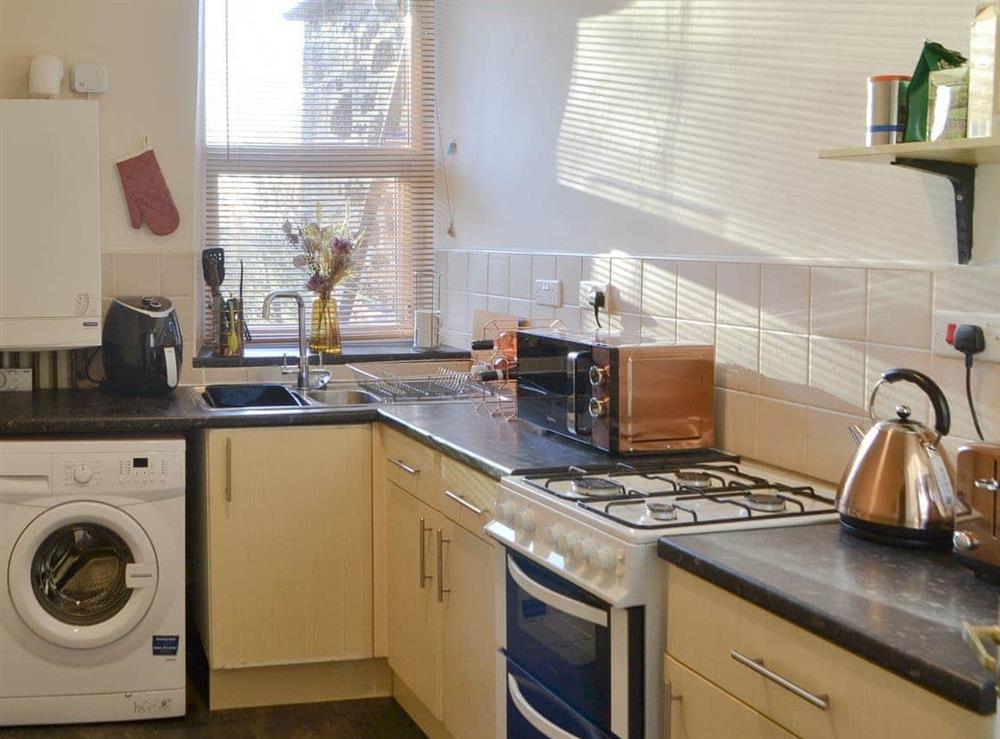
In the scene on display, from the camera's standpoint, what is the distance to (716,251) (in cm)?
287

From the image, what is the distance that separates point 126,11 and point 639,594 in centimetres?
281

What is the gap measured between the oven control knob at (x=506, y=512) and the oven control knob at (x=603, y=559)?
37 centimetres

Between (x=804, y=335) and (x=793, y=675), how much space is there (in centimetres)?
99

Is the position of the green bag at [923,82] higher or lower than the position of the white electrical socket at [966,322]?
higher

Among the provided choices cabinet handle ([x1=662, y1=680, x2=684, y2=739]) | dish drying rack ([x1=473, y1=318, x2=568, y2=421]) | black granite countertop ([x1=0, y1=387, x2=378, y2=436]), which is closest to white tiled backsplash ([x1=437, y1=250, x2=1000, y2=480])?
dish drying rack ([x1=473, y1=318, x2=568, y2=421])

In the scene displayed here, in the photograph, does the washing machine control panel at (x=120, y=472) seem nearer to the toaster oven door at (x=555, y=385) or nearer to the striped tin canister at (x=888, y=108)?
the toaster oven door at (x=555, y=385)

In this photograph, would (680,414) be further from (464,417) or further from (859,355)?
(464,417)

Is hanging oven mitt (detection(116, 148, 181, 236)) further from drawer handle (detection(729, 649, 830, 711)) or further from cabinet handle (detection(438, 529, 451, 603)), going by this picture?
drawer handle (detection(729, 649, 830, 711))

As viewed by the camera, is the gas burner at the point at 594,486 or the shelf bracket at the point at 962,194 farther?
the gas burner at the point at 594,486

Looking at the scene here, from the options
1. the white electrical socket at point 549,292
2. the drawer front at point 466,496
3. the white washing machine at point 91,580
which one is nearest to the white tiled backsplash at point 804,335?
the white electrical socket at point 549,292

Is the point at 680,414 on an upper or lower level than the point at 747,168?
lower

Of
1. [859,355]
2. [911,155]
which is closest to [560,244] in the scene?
[859,355]

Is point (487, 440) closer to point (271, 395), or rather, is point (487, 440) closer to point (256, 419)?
point (256, 419)

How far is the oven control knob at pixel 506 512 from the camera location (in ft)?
8.10
